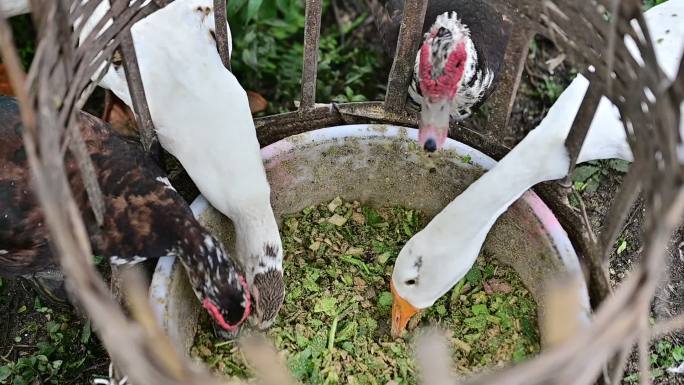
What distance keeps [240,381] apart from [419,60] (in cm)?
106

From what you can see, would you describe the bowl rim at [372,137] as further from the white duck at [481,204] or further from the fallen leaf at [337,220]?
the fallen leaf at [337,220]

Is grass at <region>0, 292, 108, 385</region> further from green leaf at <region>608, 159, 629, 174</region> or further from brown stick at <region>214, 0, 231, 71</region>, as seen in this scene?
green leaf at <region>608, 159, 629, 174</region>

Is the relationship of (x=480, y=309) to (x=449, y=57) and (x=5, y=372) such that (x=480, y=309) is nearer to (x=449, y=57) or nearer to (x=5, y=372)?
(x=449, y=57)

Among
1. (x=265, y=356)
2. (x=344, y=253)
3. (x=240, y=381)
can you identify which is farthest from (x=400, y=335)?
(x=265, y=356)

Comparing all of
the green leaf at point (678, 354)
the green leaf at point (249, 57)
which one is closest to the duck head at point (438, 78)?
the green leaf at point (249, 57)

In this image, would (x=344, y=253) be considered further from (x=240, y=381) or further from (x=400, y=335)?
(x=240, y=381)

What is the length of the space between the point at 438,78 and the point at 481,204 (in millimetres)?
423

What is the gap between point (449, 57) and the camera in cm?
198

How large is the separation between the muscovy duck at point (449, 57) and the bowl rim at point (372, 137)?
13cm

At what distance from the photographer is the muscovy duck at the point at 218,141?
6.15 feet

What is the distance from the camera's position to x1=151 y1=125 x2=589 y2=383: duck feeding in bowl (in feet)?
6.20

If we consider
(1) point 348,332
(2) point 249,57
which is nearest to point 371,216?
(1) point 348,332

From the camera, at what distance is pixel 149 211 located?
181 centimetres

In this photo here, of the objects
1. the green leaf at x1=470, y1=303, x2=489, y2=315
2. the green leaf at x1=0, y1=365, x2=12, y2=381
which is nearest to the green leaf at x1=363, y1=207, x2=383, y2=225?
the green leaf at x1=470, y1=303, x2=489, y2=315
